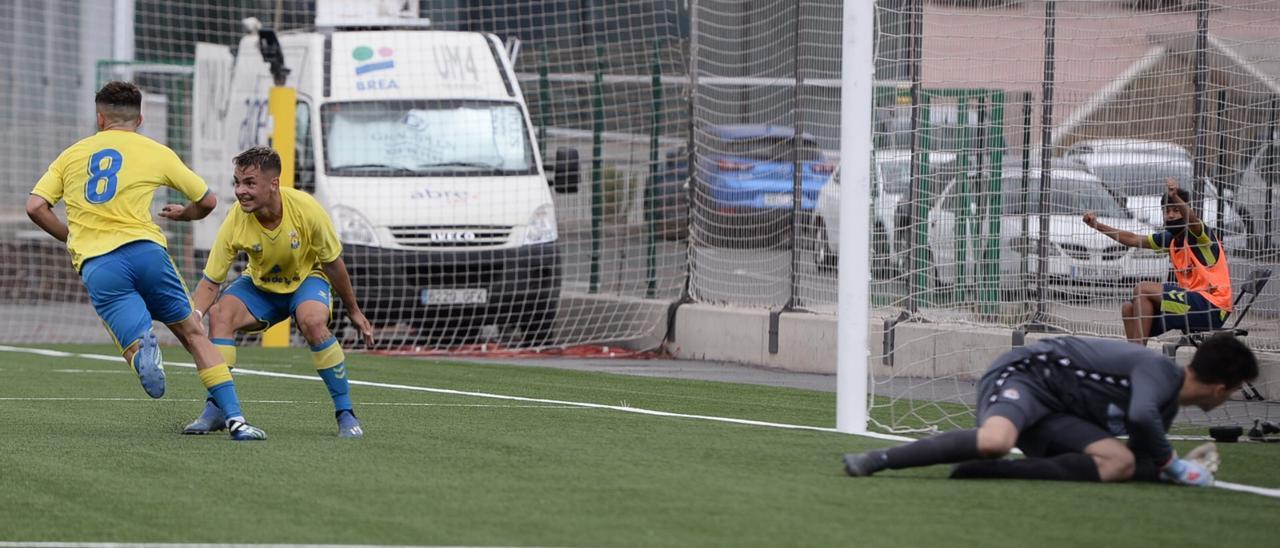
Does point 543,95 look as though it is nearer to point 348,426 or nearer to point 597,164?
point 597,164

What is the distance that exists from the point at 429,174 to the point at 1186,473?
10462 mm

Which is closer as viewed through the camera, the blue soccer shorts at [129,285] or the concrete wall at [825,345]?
the blue soccer shorts at [129,285]

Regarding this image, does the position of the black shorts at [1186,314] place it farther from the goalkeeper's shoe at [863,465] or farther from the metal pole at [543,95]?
the metal pole at [543,95]

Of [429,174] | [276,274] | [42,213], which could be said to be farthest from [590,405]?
[429,174]

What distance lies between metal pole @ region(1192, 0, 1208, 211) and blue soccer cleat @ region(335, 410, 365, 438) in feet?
18.7

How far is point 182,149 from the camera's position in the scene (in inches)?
875

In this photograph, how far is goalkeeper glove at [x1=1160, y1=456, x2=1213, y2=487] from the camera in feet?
24.5

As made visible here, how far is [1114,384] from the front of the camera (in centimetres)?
747

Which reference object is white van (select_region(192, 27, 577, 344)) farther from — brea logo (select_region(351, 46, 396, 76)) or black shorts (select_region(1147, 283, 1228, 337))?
black shorts (select_region(1147, 283, 1228, 337))

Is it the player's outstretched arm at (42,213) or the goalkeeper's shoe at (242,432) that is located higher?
the player's outstretched arm at (42,213)

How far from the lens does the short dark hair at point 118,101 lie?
892cm

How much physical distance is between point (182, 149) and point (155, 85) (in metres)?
1.44

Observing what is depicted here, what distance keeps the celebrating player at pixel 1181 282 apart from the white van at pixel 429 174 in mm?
6313

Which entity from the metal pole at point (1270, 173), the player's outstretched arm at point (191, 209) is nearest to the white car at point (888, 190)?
the metal pole at point (1270, 173)
